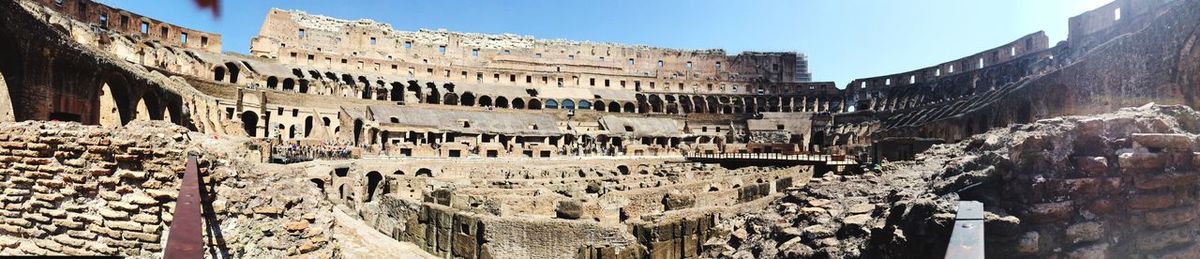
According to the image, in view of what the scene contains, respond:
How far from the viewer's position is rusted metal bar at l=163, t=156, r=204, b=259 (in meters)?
2.90

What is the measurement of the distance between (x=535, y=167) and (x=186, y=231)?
28458mm

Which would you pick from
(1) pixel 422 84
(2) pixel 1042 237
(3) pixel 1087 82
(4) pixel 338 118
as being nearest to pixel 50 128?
(2) pixel 1042 237

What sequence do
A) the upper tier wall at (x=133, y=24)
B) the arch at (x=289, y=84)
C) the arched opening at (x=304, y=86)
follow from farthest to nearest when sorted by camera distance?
the arched opening at (x=304, y=86) < the arch at (x=289, y=84) < the upper tier wall at (x=133, y=24)

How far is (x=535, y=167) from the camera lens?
31688 mm

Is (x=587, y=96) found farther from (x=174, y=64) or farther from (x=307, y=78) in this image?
(x=174, y=64)

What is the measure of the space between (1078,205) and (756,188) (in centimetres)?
1290

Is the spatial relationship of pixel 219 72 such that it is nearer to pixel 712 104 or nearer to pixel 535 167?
pixel 535 167

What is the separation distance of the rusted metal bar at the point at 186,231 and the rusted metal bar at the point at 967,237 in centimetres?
403

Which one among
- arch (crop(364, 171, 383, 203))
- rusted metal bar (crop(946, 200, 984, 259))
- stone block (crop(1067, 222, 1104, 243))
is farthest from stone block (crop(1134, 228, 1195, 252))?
arch (crop(364, 171, 383, 203))

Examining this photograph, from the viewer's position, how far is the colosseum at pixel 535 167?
4.94 meters

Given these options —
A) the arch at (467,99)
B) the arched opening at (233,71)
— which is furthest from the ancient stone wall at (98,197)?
the arch at (467,99)

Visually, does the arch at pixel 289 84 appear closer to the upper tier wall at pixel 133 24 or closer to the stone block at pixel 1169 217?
the upper tier wall at pixel 133 24

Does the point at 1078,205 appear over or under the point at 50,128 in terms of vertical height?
under

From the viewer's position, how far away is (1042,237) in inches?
184
